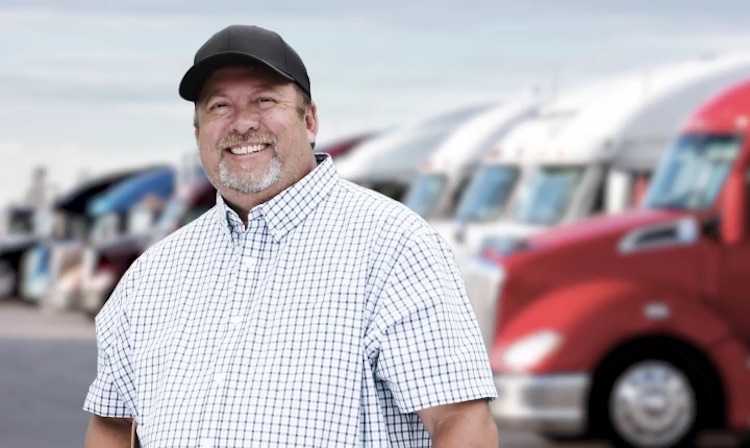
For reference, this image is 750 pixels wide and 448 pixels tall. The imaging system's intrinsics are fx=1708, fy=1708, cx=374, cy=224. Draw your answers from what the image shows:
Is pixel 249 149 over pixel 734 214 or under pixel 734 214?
under

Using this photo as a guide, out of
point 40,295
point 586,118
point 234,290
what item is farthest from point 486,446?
point 40,295

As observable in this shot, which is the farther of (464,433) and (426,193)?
(426,193)

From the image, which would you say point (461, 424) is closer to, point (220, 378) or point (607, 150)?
point (220, 378)

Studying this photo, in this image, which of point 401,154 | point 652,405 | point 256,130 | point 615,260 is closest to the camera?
point 256,130

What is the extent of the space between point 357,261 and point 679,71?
11.1 metres

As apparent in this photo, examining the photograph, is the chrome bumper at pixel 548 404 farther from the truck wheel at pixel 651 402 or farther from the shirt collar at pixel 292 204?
the shirt collar at pixel 292 204

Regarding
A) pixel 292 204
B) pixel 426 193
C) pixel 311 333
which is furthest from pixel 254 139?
pixel 426 193

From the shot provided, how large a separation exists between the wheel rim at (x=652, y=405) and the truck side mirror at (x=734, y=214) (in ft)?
3.13

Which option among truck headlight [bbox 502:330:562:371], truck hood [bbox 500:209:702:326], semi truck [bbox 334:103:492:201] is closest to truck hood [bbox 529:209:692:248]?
truck hood [bbox 500:209:702:326]

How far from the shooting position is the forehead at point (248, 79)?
3.24 m

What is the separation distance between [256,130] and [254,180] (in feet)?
0.33

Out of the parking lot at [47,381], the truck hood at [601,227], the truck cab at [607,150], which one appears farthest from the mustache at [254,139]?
the truck cab at [607,150]

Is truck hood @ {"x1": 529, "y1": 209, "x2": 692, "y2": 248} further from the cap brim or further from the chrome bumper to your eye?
the cap brim

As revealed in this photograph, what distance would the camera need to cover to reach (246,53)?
3.16m
